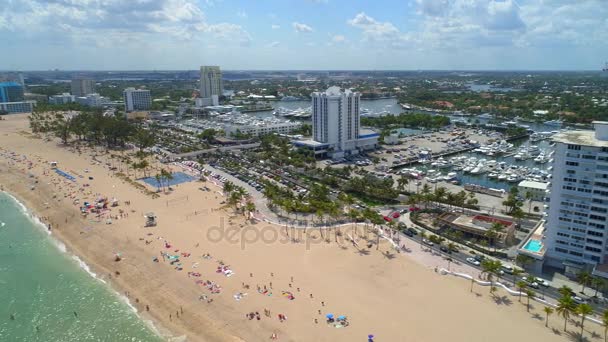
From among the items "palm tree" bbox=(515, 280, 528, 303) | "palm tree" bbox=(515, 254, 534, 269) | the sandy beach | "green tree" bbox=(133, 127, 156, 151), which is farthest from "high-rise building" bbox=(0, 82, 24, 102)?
"palm tree" bbox=(515, 280, 528, 303)

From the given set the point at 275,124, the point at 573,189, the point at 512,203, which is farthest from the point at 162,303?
the point at 275,124

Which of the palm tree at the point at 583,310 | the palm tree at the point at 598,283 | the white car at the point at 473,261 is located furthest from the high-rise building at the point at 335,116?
the palm tree at the point at 583,310

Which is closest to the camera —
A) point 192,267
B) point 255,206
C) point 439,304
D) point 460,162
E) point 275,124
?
point 439,304

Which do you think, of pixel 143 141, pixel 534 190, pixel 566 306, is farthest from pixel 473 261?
pixel 143 141

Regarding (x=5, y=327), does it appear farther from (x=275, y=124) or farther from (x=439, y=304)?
(x=275, y=124)

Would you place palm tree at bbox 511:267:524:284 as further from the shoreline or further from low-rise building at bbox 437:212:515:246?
the shoreline

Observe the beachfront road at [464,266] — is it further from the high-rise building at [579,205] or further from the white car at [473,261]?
the high-rise building at [579,205]

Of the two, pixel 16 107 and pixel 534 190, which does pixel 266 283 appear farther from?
pixel 16 107
